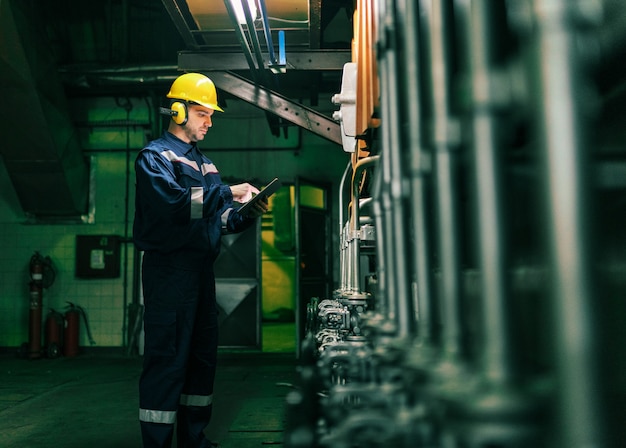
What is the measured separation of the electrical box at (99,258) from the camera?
6.22 m

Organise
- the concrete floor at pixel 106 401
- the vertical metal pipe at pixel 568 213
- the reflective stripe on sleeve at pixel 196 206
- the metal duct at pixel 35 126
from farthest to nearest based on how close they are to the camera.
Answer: the metal duct at pixel 35 126 → the concrete floor at pixel 106 401 → the reflective stripe on sleeve at pixel 196 206 → the vertical metal pipe at pixel 568 213

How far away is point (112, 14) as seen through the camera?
648 cm

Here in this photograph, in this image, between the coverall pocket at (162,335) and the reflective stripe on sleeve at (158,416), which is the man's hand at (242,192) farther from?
the reflective stripe on sleeve at (158,416)

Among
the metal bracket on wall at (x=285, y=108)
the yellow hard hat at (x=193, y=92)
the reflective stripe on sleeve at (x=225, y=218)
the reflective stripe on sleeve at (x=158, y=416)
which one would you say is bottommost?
the reflective stripe on sleeve at (x=158, y=416)

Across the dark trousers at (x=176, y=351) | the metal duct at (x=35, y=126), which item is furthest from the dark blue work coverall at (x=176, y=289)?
the metal duct at (x=35, y=126)

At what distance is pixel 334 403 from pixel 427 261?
36cm

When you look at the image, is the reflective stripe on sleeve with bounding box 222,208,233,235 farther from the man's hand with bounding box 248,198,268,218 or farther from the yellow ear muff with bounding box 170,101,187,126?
the yellow ear muff with bounding box 170,101,187,126

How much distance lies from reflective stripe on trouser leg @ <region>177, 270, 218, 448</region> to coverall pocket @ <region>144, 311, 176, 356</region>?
0.73 feet

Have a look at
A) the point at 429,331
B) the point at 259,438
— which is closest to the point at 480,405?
the point at 429,331

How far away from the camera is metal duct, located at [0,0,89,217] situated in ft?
16.5

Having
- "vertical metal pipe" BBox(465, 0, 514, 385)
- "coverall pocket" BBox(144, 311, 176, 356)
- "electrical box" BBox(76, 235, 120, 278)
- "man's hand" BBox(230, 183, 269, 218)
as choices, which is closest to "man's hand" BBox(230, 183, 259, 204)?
"man's hand" BBox(230, 183, 269, 218)

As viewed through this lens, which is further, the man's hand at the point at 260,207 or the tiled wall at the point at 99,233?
the tiled wall at the point at 99,233

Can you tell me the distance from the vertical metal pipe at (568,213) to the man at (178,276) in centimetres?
205

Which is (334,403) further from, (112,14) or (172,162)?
(112,14)
